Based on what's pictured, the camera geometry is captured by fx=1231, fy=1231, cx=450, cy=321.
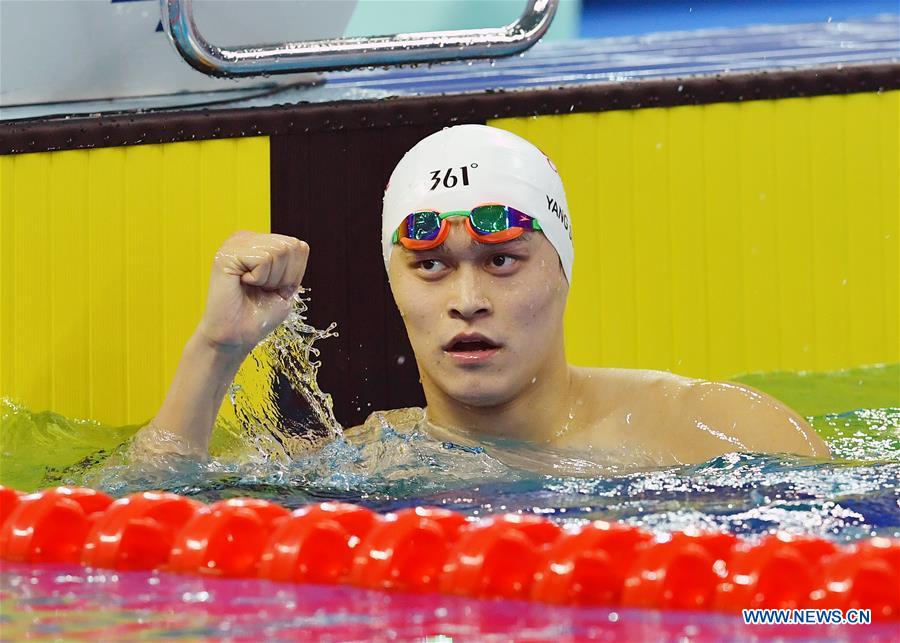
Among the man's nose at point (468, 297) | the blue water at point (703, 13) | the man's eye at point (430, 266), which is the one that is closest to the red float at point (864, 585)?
the man's nose at point (468, 297)

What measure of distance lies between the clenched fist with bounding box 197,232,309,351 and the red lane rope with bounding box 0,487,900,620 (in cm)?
60

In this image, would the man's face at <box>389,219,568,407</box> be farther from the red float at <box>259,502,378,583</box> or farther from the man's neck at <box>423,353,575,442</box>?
the red float at <box>259,502,378,583</box>

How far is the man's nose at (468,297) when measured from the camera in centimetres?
206

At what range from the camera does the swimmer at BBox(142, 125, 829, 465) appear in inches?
83.3

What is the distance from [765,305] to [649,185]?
17.2 inches

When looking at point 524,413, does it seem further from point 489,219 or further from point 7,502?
point 7,502

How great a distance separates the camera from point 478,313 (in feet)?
6.84

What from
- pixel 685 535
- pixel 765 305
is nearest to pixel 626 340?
pixel 765 305

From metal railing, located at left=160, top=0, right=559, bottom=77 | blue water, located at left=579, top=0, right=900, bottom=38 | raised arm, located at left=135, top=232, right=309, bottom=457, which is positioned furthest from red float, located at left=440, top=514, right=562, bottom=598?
blue water, located at left=579, top=0, right=900, bottom=38

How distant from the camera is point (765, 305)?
3217 millimetres

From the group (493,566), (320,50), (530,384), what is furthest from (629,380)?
(493,566)

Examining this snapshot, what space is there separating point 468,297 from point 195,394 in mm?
533

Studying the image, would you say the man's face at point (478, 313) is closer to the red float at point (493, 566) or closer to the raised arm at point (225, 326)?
the raised arm at point (225, 326)

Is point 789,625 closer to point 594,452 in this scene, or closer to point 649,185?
point 594,452
